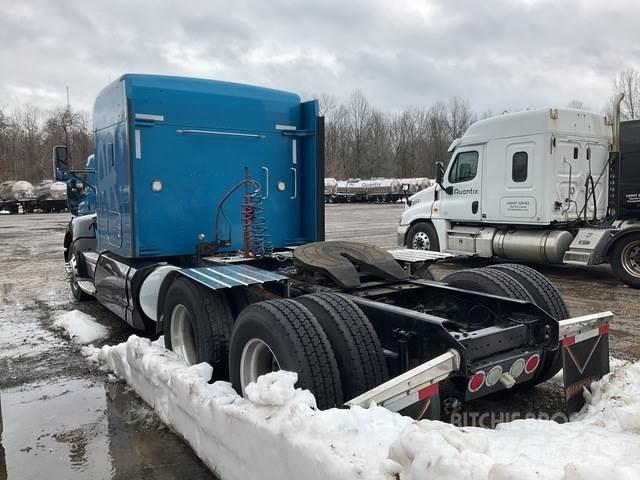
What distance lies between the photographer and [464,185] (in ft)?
39.5

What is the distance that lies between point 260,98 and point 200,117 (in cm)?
76

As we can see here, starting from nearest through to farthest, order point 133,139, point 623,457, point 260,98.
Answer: point 623,457
point 133,139
point 260,98

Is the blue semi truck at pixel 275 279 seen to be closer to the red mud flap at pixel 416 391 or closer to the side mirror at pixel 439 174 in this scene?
the red mud flap at pixel 416 391

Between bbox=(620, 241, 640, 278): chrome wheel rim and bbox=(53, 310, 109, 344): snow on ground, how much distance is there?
27.9 ft

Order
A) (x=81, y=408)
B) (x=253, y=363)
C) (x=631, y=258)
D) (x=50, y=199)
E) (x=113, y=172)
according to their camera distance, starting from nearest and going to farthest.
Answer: (x=253, y=363)
(x=81, y=408)
(x=113, y=172)
(x=631, y=258)
(x=50, y=199)

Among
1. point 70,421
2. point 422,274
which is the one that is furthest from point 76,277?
point 422,274

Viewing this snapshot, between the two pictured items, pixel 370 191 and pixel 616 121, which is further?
pixel 370 191

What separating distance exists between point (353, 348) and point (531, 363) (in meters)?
1.23

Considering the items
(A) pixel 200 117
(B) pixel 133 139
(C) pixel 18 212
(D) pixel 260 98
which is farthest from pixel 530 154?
(C) pixel 18 212

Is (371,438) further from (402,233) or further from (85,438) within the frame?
(402,233)

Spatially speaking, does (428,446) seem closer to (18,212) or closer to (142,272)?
(142,272)

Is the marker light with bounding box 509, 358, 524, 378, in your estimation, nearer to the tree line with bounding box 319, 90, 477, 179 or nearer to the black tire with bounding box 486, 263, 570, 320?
the black tire with bounding box 486, 263, 570, 320

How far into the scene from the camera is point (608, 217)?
36.7ft

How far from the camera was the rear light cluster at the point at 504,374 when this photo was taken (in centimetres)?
333
